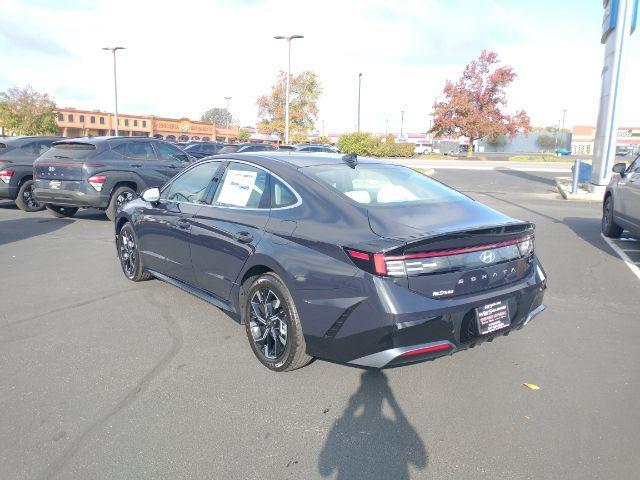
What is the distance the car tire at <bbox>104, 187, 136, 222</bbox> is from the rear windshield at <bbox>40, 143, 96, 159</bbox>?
897 mm

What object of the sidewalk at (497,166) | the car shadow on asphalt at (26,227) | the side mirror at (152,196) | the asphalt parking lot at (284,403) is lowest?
the car shadow on asphalt at (26,227)

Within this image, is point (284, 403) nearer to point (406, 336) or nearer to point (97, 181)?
point (406, 336)

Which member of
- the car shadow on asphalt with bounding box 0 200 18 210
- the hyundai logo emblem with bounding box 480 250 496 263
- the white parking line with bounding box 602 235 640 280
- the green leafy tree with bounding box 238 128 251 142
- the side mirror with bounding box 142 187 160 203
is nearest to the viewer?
the hyundai logo emblem with bounding box 480 250 496 263

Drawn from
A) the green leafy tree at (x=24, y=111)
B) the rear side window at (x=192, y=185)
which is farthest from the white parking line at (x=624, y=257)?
the green leafy tree at (x=24, y=111)

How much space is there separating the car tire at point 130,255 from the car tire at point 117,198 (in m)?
4.35

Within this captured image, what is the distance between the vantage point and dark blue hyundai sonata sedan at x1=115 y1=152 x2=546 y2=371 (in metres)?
3.11

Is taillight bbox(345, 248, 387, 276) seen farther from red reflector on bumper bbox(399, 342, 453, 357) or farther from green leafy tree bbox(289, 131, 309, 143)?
green leafy tree bbox(289, 131, 309, 143)

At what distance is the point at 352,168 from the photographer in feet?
14.3

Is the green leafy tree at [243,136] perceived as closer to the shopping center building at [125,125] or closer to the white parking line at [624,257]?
the shopping center building at [125,125]

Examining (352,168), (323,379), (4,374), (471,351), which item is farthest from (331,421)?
(4,374)

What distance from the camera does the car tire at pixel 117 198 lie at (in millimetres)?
10367

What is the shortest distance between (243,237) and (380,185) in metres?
1.14

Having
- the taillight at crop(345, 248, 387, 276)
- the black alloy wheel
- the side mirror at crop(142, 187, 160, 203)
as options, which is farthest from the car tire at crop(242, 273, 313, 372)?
the side mirror at crop(142, 187, 160, 203)

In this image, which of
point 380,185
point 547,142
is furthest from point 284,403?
point 547,142
